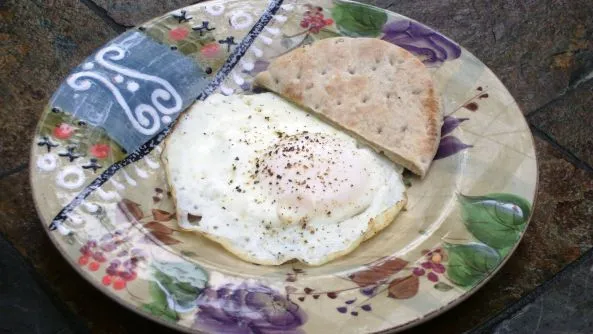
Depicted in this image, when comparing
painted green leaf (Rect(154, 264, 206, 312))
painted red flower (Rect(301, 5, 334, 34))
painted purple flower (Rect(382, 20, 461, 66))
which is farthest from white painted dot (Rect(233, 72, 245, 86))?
painted green leaf (Rect(154, 264, 206, 312))

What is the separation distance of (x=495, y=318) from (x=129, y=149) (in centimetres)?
110

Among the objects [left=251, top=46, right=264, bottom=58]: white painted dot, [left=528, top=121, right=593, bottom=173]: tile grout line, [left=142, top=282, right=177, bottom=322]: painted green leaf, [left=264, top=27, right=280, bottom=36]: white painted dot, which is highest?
[left=264, top=27, right=280, bottom=36]: white painted dot

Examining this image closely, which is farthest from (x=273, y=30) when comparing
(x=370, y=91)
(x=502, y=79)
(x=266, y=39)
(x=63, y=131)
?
(x=502, y=79)

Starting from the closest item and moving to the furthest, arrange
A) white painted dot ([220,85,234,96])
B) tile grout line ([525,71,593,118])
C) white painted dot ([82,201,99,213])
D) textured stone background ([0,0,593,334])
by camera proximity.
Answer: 1. white painted dot ([82,201,99,213])
2. textured stone background ([0,0,593,334])
3. white painted dot ([220,85,234,96])
4. tile grout line ([525,71,593,118])

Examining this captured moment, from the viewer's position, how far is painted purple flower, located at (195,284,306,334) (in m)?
1.60

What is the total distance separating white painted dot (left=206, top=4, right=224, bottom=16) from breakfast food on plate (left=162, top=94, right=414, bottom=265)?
0.37 metres

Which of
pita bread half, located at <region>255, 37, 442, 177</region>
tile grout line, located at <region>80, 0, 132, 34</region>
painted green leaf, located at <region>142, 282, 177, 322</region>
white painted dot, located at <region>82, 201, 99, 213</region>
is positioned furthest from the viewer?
tile grout line, located at <region>80, 0, 132, 34</region>

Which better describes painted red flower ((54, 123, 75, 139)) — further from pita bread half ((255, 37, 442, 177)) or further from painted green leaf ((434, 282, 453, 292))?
painted green leaf ((434, 282, 453, 292))

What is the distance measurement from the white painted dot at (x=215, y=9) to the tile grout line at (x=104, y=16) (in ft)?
1.80

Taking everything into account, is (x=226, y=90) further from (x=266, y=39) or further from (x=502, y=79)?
(x=502, y=79)

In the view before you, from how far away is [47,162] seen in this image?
187 centimetres

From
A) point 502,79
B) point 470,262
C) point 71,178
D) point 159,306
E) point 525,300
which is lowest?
point 525,300

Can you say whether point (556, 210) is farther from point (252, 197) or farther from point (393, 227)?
point (252, 197)

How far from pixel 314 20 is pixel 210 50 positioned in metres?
0.37
